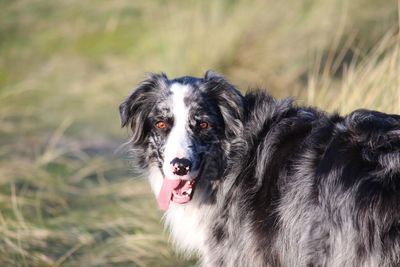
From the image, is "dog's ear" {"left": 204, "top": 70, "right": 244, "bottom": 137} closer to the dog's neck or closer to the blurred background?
the dog's neck

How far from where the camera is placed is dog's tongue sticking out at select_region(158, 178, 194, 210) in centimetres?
483

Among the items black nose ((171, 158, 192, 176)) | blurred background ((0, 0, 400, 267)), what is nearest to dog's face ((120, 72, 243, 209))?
black nose ((171, 158, 192, 176))

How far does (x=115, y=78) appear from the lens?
33.6ft

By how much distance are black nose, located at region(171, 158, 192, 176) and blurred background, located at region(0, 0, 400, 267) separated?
0.96 m

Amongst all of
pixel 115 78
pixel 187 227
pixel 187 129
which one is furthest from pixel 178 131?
pixel 115 78

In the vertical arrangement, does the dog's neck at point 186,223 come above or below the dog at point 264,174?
below

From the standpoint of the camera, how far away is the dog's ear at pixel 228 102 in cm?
491

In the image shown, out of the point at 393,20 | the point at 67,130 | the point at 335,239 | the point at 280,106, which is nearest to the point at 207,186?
the point at 280,106

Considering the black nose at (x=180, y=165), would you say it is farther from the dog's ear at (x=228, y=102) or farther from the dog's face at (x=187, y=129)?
the dog's ear at (x=228, y=102)

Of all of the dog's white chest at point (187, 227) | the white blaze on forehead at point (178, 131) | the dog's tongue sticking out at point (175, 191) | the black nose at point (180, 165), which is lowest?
the dog's white chest at point (187, 227)

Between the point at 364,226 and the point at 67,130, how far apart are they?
5871 millimetres

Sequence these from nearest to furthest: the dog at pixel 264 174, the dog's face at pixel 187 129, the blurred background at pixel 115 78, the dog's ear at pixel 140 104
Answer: the dog at pixel 264 174 < the dog's face at pixel 187 129 < the dog's ear at pixel 140 104 < the blurred background at pixel 115 78

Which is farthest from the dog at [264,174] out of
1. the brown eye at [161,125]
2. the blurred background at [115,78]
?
the blurred background at [115,78]

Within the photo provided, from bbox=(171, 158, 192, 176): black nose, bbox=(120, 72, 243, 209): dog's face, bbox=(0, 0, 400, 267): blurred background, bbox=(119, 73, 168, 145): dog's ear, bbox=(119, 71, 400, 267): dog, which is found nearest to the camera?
bbox=(119, 71, 400, 267): dog
